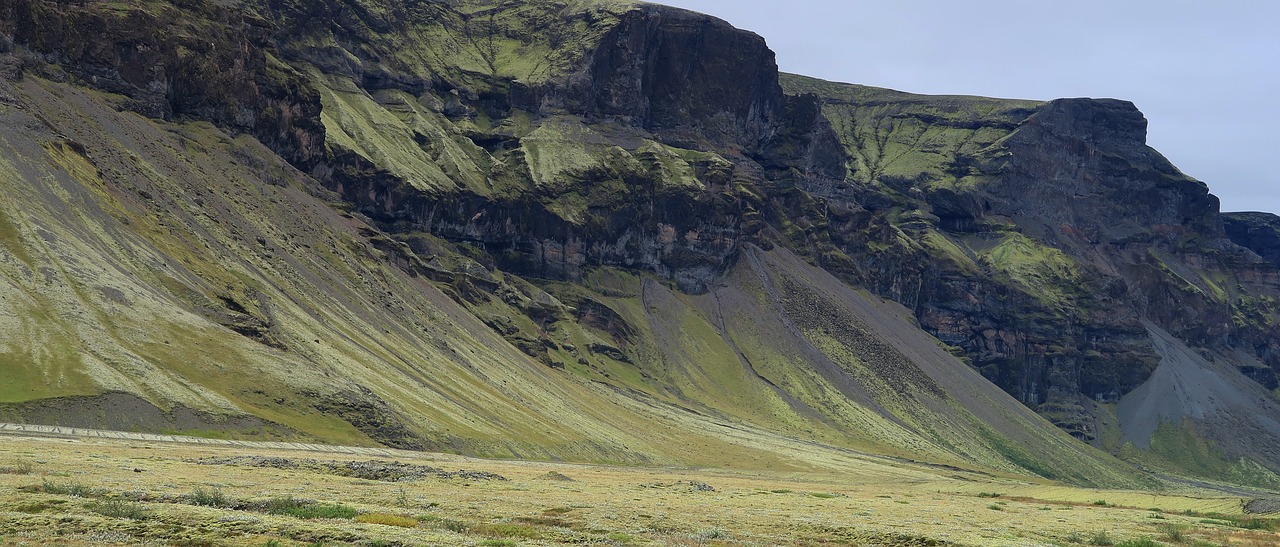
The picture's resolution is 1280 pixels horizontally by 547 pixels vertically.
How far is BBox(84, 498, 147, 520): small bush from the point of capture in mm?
33509

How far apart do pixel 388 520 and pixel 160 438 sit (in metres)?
82.6

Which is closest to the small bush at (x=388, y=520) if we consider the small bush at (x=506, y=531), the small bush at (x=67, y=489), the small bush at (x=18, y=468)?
the small bush at (x=506, y=531)

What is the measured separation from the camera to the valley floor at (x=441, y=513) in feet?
107

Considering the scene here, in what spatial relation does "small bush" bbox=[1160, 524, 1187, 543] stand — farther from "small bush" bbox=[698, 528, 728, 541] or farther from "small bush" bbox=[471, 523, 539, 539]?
"small bush" bbox=[471, 523, 539, 539]

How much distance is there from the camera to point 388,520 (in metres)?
37.9

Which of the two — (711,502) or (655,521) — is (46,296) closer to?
(711,502)

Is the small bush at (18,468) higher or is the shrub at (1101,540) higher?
the shrub at (1101,540)

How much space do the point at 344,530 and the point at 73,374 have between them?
328 feet

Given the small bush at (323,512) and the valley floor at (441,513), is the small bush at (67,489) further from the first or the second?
the small bush at (323,512)

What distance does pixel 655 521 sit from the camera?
44.9 meters

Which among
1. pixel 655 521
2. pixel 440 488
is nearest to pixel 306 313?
pixel 440 488

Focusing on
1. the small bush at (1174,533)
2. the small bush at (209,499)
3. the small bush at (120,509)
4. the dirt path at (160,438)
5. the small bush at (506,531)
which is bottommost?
the dirt path at (160,438)

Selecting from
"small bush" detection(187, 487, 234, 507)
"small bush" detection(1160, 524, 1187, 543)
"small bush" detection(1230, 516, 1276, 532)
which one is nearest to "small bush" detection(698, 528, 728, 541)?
"small bush" detection(187, 487, 234, 507)

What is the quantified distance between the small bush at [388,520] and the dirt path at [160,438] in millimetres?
70168
